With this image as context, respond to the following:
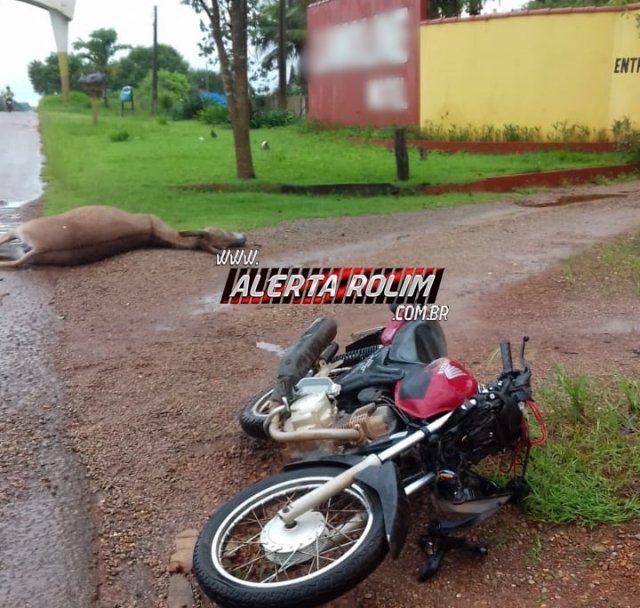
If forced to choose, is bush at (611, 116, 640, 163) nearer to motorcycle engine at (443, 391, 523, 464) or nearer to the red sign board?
the red sign board

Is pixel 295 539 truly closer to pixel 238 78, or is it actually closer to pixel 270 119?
pixel 238 78

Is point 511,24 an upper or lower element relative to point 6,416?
upper

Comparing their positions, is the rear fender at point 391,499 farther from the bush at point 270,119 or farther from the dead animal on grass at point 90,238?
the bush at point 270,119

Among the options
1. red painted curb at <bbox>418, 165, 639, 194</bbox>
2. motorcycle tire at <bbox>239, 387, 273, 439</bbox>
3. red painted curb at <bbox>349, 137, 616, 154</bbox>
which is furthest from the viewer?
red painted curb at <bbox>349, 137, 616, 154</bbox>

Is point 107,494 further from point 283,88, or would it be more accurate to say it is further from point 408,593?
point 283,88

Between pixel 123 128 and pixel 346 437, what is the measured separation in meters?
25.2

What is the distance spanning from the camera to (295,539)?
2.85 m

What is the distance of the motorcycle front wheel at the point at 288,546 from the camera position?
2.60 m

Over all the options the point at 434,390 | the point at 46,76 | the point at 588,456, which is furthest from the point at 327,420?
the point at 46,76

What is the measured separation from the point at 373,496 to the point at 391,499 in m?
0.09

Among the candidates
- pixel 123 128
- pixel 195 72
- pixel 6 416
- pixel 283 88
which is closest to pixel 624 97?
pixel 6 416

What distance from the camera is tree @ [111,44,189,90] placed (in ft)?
194

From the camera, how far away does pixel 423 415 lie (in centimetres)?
309

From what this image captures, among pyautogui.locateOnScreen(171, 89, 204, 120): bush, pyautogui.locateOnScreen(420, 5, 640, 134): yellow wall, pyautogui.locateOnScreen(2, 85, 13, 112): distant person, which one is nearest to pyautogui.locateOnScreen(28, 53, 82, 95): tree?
pyautogui.locateOnScreen(2, 85, 13, 112): distant person
